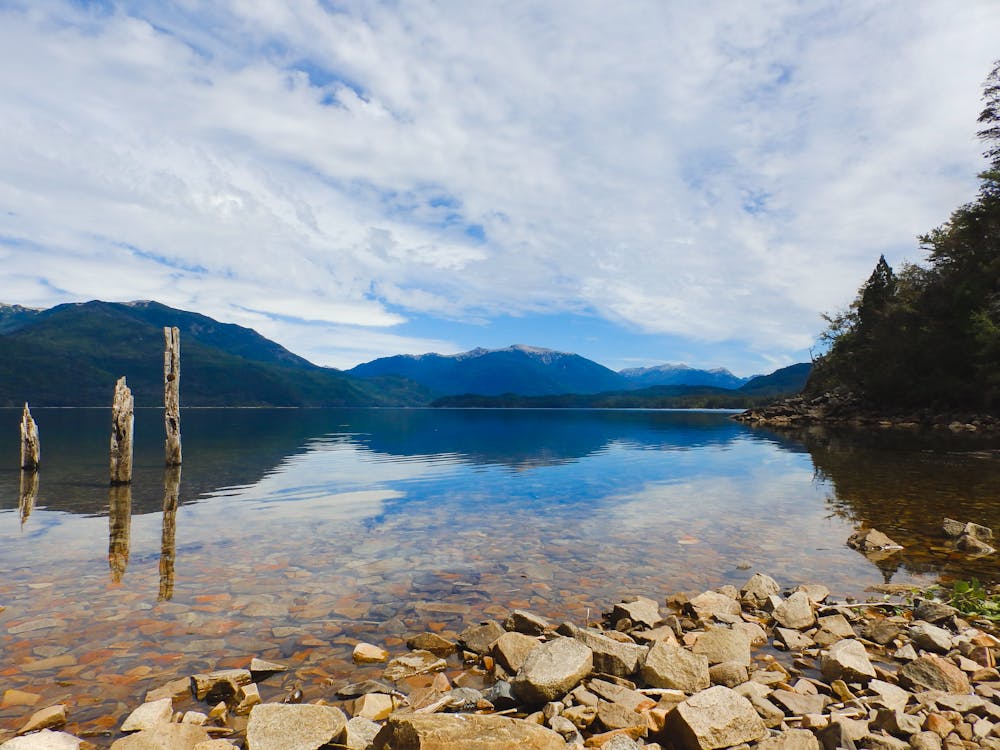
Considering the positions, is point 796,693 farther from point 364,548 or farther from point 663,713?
point 364,548

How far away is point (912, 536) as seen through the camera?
1689 centimetres

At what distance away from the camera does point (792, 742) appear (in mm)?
5402

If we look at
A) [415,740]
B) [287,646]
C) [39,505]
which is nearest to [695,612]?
[415,740]

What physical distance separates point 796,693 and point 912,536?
1384 cm

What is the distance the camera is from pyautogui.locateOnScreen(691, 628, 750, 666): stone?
7.85m

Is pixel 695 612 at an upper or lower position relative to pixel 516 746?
lower

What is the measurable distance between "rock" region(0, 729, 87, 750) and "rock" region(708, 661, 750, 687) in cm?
805

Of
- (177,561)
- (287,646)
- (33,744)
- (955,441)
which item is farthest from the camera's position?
(955,441)

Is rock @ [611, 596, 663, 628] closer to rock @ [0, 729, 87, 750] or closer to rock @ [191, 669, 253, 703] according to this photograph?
rock @ [191, 669, 253, 703]

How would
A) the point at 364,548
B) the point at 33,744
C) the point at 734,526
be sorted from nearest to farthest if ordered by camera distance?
1. the point at 33,744
2. the point at 364,548
3. the point at 734,526

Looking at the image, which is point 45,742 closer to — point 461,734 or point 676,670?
point 461,734

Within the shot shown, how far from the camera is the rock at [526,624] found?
9.41 meters

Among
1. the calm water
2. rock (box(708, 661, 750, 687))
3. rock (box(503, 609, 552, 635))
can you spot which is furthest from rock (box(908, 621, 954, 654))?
rock (box(503, 609, 552, 635))

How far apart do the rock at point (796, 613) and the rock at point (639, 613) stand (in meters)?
2.20
